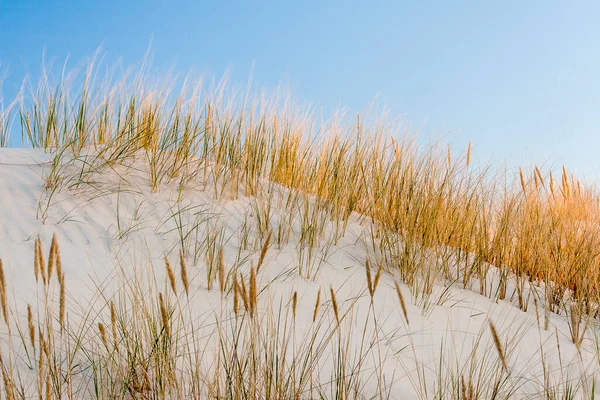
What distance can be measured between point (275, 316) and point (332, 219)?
1.32 metres

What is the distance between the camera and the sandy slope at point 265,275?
2.06m

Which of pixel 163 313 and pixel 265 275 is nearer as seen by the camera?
pixel 163 313

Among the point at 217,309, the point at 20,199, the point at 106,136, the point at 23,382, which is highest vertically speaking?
the point at 106,136

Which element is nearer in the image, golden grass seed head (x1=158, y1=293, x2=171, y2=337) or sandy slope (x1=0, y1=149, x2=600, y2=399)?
golden grass seed head (x1=158, y1=293, x2=171, y2=337)

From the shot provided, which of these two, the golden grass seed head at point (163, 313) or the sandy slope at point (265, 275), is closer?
the golden grass seed head at point (163, 313)

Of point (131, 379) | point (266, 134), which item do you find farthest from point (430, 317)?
point (266, 134)

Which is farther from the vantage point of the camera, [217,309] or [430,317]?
[430,317]

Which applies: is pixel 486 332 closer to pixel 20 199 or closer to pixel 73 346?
pixel 73 346

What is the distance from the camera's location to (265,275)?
2617 millimetres

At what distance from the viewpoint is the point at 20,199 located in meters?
3.21

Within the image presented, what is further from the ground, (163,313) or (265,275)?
(163,313)

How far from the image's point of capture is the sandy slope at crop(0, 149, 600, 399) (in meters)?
2.06

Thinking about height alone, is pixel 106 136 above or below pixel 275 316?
above

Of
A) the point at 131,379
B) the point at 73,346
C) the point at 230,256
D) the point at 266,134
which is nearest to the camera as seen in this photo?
the point at 131,379
